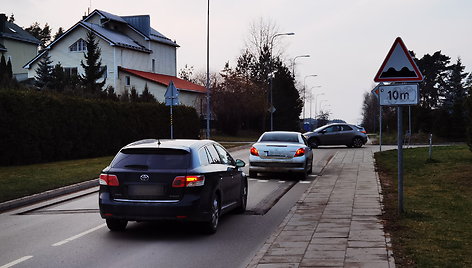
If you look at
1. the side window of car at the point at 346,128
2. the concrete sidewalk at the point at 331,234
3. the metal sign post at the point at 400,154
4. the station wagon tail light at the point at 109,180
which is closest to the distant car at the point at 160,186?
the station wagon tail light at the point at 109,180

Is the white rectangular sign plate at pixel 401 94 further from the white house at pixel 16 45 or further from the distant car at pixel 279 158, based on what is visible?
the white house at pixel 16 45

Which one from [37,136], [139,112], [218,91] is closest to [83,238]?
[37,136]

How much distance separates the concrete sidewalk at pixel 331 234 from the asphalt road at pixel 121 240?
1.17 ft

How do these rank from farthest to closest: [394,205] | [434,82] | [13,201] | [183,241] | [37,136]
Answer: [434,82] < [37,136] < [13,201] < [394,205] < [183,241]

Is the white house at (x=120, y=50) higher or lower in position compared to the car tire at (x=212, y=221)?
higher

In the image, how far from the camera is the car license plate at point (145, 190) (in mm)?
8719

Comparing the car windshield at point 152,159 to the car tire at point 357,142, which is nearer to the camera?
the car windshield at point 152,159

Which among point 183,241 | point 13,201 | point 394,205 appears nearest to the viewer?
point 183,241

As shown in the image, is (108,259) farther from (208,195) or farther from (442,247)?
(442,247)

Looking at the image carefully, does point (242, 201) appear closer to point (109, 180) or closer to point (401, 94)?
point (109, 180)

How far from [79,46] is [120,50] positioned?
456 cm

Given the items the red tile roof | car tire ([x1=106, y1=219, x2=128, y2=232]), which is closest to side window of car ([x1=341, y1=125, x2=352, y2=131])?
the red tile roof

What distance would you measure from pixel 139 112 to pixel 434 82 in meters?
70.8

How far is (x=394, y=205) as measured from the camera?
37.9 feet
